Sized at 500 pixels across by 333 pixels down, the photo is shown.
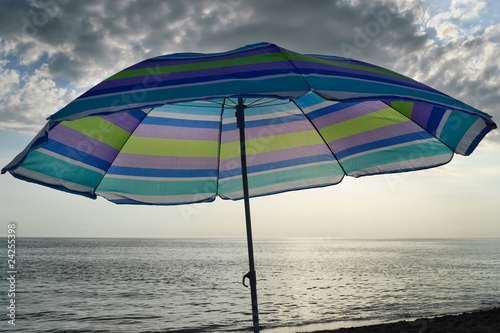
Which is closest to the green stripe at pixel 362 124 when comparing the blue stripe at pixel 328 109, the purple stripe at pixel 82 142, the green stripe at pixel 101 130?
the blue stripe at pixel 328 109

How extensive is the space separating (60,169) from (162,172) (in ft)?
3.07

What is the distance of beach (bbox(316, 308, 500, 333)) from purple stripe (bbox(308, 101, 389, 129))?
7482mm

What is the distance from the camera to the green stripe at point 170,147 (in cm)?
371

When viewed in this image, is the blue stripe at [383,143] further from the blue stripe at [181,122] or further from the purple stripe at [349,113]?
the blue stripe at [181,122]

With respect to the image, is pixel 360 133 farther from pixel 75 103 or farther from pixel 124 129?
pixel 75 103

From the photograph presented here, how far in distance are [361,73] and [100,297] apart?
23273 millimetres

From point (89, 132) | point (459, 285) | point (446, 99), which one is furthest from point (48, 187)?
point (459, 285)

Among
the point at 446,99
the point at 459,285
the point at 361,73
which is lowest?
the point at 459,285

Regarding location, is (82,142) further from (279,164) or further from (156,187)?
(279,164)

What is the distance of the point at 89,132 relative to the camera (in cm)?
326

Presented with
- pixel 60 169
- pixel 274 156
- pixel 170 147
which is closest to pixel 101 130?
pixel 60 169

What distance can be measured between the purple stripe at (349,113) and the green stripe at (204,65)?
139cm

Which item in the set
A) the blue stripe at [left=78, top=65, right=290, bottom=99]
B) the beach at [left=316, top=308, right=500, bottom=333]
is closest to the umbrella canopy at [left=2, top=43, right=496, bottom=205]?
the blue stripe at [left=78, top=65, right=290, bottom=99]

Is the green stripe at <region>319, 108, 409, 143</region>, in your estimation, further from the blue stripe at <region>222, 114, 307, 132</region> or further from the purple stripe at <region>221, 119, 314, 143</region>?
the blue stripe at <region>222, 114, 307, 132</region>
